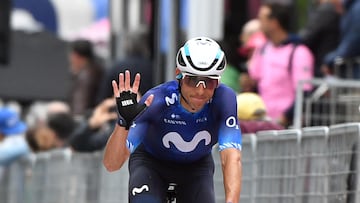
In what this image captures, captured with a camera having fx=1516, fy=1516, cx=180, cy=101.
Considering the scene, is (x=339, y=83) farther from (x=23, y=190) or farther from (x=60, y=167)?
(x=23, y=190)

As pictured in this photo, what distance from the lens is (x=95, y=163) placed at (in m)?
16.0

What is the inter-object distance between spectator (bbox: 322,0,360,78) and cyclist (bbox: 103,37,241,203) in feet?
14.4

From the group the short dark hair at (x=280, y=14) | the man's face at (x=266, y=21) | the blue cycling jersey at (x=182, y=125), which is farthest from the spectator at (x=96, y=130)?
the blue cycling jersey at (x=182, y=125)

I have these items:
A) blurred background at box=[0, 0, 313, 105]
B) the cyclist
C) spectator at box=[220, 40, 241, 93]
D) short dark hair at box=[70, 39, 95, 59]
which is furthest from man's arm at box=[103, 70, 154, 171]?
short dark hair at box=[70, 39, 95, 59]

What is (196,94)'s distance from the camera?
10.4 meters

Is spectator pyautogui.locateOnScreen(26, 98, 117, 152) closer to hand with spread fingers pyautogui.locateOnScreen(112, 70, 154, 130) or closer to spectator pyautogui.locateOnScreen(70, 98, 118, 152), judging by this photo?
spectator pyautogui.locateOnScreen(70, 98, 118, 152)

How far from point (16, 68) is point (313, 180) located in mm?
10911

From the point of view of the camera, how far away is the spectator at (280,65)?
1523 cm

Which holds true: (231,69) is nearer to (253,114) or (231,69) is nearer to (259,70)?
(259,70)

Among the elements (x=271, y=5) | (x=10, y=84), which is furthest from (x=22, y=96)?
(x=271, y=5)

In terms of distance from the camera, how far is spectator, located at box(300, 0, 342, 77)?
15977 mm

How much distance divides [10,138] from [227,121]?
25.2 ft

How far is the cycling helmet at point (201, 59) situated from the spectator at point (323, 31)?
5592 millimetres

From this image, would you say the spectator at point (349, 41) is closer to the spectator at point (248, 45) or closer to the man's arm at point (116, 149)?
the spectator at point (248, 45)
